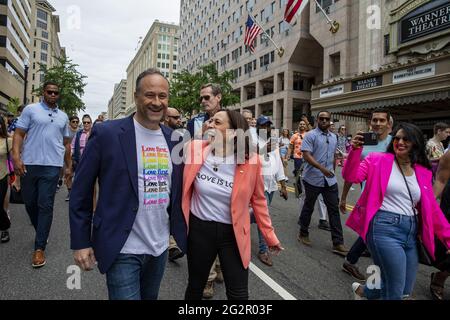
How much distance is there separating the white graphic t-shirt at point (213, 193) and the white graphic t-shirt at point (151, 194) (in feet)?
1.09

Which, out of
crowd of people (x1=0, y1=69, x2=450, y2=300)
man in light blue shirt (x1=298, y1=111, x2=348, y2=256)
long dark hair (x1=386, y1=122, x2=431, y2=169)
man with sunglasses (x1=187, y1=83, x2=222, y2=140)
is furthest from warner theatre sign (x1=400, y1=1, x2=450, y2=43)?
man with sunglasses (x1=187, y1=83, x2=222, y2=140)

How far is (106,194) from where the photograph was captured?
1.95 meters

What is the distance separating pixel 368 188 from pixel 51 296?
322 cm

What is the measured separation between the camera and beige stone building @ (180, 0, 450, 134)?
58.1ft

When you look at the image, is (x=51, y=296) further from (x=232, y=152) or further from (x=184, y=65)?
(x=184, y=65)

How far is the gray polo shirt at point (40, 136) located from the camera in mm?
4102

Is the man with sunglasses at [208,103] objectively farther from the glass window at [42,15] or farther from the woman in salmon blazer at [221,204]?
the glass window at [42,15]

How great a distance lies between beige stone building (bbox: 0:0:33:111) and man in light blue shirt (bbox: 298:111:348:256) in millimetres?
43753

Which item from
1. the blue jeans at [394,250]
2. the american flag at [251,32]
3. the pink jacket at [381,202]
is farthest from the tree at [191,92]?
the blue jeans at [394,250]

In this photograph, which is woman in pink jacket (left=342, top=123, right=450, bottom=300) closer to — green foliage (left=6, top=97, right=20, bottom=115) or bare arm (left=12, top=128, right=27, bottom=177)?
bare arm (left=12, top=128, right=27, bottom=177)

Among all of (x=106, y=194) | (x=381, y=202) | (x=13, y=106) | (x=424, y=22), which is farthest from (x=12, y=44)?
(x=381, y=202)

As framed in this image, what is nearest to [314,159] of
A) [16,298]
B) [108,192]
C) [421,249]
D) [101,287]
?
[421,249]

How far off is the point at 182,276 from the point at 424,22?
23125mm

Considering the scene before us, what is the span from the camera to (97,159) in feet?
6.34
